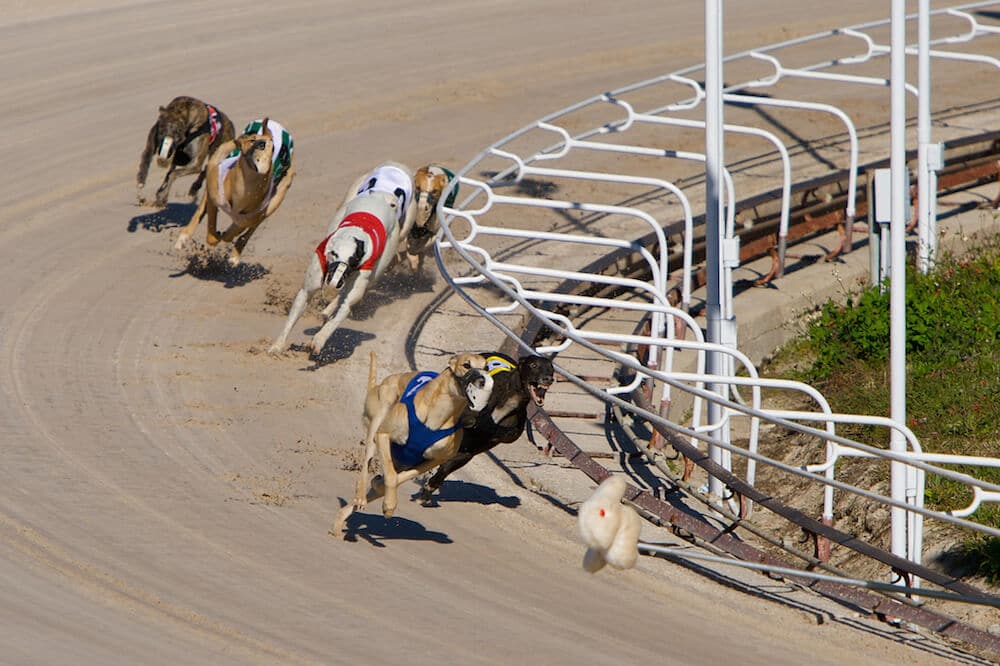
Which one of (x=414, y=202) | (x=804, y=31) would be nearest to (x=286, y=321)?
(x=414, y=202)

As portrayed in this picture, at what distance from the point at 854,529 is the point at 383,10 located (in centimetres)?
945

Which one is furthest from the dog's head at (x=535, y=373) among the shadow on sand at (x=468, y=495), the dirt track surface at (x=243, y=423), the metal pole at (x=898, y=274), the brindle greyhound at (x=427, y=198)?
the brindle greyhound at (x=427, y=198)

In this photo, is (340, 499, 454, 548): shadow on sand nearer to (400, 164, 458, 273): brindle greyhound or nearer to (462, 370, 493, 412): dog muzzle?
(462, 370, 493, 412): dog muzzle

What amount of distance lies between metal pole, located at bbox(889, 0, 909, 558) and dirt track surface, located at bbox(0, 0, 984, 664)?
0.71 metres

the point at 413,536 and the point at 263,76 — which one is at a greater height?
the point at 263,76

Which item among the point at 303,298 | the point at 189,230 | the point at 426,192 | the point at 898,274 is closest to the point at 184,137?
the point at 189,230

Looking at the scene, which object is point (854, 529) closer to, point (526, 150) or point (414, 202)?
point (414, 202)

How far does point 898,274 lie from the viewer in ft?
22.3

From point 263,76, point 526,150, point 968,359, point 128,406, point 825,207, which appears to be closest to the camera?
point 128,406

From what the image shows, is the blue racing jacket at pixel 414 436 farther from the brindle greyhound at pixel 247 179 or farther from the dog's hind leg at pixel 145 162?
the dog's hind leg at pixel 145 162

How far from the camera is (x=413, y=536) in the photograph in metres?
6.73

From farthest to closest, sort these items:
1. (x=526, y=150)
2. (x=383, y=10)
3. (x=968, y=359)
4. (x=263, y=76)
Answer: (x=383, y=10)
(x=263, y=76)
(x=526, y=150)
(x=968, y=359)

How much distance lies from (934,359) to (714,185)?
236 cm

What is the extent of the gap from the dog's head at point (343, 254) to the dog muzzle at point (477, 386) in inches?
93.6
